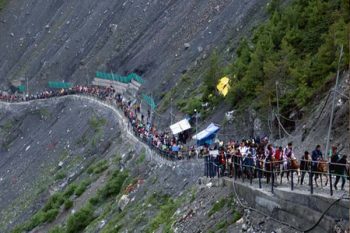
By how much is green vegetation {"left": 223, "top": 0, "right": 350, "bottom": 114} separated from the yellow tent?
891 mm

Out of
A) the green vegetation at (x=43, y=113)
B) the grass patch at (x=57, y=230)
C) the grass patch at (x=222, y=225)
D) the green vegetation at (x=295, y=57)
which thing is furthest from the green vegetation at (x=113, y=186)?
the green vegetation at (x=43, y=113)

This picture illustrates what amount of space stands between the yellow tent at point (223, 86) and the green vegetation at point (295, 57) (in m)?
0.89

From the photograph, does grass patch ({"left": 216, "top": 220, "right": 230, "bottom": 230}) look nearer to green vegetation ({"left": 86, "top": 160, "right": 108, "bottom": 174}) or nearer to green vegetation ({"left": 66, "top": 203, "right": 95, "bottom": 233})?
green vegetation ({"left": 66, "top": 203, "right": 95, "bottom": 233})

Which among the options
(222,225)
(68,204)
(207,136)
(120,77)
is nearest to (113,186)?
(68,204)

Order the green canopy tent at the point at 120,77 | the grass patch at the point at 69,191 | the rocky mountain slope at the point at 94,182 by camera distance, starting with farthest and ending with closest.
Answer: the green canopy tent at the point at 120,77 < the grass patch at the point at 69,191 < the rocky mountain slope at the point at 94,182

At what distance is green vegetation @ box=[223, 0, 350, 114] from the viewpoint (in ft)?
123

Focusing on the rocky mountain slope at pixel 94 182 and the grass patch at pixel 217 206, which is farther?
the rocky mountain slope at pixel 94 182

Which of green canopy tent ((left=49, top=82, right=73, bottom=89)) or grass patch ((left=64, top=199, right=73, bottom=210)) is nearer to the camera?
grass patch ((left=64, top=199, right=73, bottom=210))

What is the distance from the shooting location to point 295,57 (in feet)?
140

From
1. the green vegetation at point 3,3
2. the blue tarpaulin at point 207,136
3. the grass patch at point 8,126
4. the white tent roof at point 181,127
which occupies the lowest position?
the blue tarpaulin at point 207,136

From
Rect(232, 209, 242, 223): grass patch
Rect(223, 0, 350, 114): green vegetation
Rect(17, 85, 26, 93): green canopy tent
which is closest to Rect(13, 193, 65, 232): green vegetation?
Rect(223, 0, 350, 114): green vegetation

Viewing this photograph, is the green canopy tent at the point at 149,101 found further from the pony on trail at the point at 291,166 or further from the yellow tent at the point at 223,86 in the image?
the pony on trail at the point at 291,166

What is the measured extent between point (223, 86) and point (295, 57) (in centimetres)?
1020

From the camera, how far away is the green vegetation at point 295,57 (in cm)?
3744
